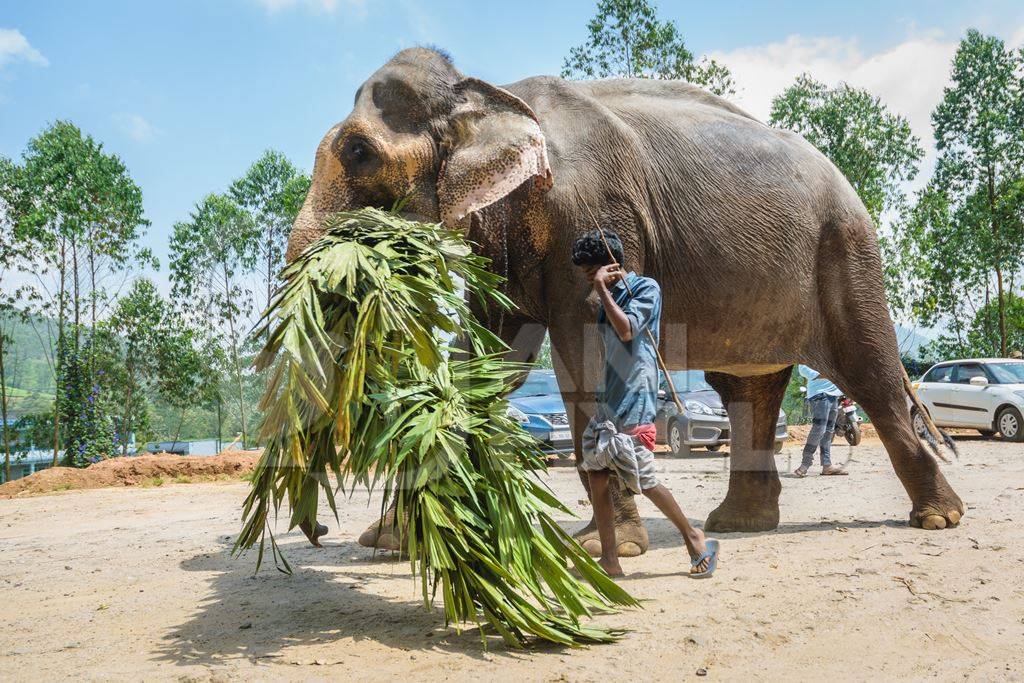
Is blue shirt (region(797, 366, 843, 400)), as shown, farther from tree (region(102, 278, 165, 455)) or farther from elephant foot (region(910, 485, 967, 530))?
tree (region(102, 278, 165, 455))

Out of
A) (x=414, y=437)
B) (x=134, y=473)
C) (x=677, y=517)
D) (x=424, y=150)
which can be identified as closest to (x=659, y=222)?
(x=424, y=150)

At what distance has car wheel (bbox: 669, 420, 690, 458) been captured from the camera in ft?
51.1

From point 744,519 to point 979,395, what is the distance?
12.2 meters

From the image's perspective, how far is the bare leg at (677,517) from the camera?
14.0ft

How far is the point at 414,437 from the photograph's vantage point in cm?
342

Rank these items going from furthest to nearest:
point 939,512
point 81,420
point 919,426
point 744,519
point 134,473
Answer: point 81,420, point 919,426, point 134,473, point 744,519, point 939,512

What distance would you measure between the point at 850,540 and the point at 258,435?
12.6 feet

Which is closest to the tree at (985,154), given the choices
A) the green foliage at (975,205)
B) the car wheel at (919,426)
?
the green foliage at (975,205)

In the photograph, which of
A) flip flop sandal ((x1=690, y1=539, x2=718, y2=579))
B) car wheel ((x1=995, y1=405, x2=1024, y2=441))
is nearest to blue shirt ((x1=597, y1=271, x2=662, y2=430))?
flip flop sandal ((x1=690, y1=539, x2=718, y2=579))

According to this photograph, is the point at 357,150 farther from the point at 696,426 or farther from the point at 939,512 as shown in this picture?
the point at 696,426

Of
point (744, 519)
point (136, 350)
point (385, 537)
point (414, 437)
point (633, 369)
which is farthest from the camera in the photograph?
point (136, 350)

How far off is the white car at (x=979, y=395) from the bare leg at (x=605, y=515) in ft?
40.4

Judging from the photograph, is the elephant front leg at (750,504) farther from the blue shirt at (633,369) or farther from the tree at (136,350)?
the tree at (136,350)

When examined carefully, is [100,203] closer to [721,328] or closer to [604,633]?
[721,328]
